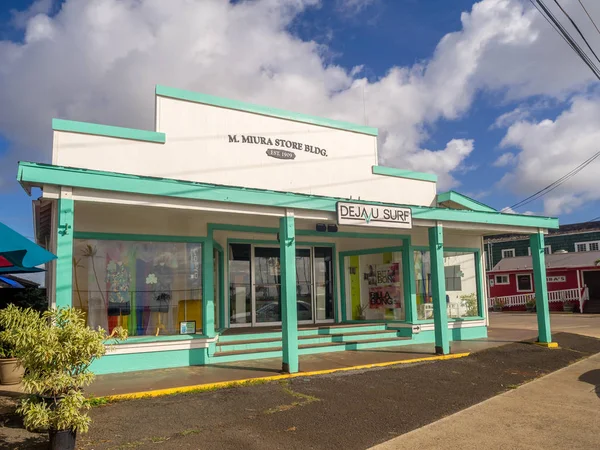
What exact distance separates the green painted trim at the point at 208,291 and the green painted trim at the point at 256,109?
126 inches

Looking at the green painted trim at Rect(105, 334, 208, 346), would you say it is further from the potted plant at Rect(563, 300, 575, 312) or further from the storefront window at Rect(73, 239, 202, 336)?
the potted plant at Rect(563, 300, 575, 312)

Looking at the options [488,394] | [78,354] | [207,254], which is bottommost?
[488,394]

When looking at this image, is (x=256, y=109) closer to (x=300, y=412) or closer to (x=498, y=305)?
(x=300, y=412)

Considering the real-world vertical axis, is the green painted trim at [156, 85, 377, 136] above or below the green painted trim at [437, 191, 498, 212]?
above

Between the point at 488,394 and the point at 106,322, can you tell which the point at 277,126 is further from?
the point at 488,394

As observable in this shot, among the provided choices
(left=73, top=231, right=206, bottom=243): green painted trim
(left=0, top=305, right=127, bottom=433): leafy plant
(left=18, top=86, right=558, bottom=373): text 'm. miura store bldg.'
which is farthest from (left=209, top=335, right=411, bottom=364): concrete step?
(left=0, top=305, right=127, bottom=433): leafy plant

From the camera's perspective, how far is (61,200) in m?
7.01

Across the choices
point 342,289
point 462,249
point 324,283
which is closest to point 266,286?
point 324,283

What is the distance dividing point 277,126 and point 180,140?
8.99ft

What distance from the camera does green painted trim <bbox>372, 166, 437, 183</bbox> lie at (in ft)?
46.1

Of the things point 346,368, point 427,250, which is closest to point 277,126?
point 427,250

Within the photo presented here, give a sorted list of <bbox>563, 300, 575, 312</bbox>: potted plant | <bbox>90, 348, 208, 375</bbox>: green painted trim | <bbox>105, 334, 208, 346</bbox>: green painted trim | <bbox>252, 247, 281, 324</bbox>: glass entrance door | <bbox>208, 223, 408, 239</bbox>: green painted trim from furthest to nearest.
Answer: <bbox>563, 300, 575, 312</bbox>: potted plant
<bbox>252, 247, 281, 324</bbox>: glass entrance door
<bbox>208, 223, 408, 239</bbox>: green painted trim
<bbox>105, 334, 208, 346</bbox>: green painted trim
<bbox>90, 348, 208, 375</bbox>: green painted trim

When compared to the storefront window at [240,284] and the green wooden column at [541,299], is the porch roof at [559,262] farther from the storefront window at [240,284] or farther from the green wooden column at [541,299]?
the storefront window at [240,284]

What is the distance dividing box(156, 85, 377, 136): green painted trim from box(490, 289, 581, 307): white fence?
22586 millimetres
